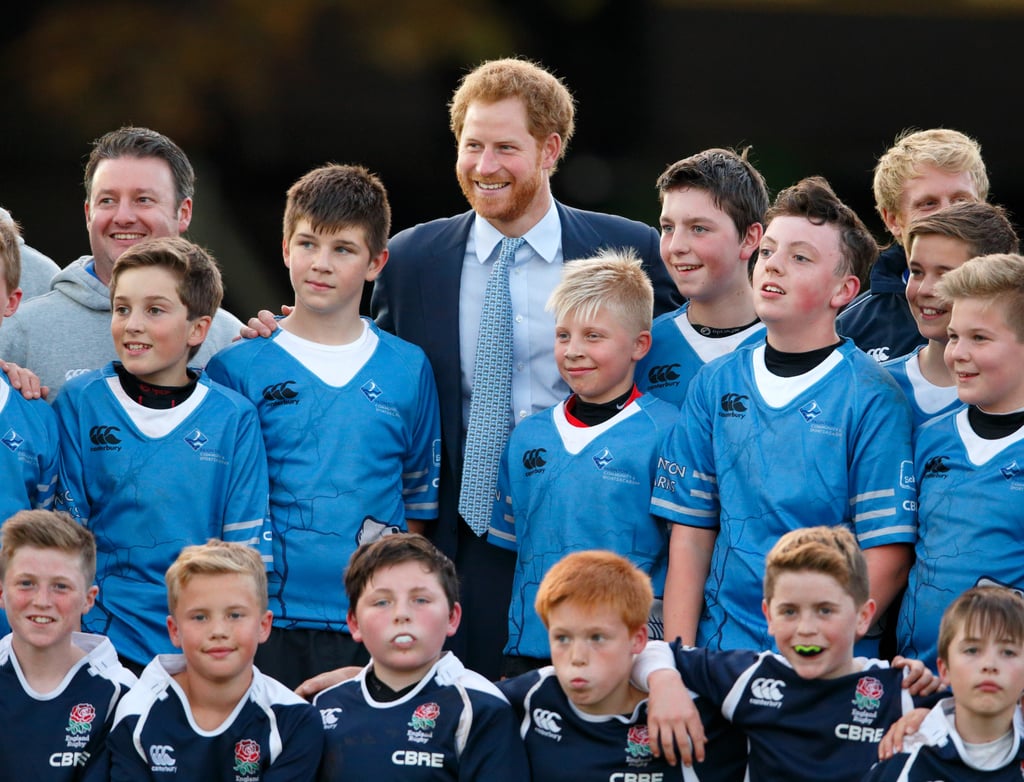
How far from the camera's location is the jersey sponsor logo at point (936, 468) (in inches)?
148

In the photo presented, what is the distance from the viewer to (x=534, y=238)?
14.9ft

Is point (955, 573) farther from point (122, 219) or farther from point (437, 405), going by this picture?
point (122, 219)

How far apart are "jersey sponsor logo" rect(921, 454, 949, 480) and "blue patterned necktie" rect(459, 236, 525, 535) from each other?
46.3 inches

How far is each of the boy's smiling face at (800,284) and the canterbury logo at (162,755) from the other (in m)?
1.76

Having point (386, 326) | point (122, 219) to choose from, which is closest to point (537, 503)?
point (386, 326)

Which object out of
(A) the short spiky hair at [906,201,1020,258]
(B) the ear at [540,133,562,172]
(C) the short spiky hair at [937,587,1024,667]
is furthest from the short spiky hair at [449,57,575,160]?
(C) the short spiky hair at [937,587,1024,667]

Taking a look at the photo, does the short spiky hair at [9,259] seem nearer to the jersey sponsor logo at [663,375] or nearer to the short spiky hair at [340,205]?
the short spiky hair at [340,205]

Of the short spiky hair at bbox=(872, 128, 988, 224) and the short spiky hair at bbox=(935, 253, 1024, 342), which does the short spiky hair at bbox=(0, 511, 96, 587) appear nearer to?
the short spiky hair at bbox=(935, 253, 1024, 342)

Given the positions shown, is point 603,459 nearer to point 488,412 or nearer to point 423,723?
point 488,412

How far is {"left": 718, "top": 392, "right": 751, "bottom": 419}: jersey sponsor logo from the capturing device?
12.9 feet

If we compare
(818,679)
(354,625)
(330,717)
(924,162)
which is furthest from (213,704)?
(924,162)

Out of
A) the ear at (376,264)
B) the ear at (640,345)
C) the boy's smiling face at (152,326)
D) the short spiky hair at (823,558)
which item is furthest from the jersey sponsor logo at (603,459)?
the boy's smiling face at (152,326)

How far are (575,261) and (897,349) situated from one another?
0.96m

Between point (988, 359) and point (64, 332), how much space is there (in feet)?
8.14
